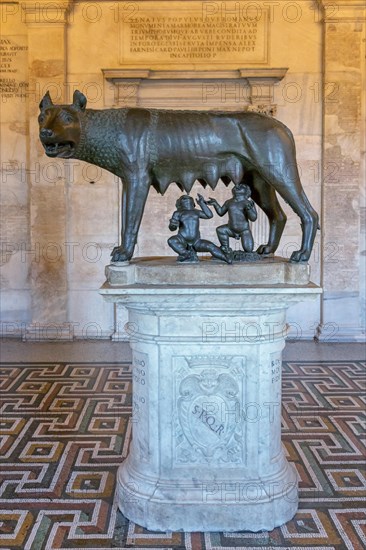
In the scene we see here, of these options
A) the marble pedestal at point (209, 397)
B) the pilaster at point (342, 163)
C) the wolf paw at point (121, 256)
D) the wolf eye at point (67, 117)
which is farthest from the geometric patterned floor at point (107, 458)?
the wolf eye at point (67, 117)

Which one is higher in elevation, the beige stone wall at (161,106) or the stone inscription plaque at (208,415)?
the beige stone wall at (161,106)

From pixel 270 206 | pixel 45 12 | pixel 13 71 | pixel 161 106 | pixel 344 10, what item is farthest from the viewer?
A: pixel 13 71

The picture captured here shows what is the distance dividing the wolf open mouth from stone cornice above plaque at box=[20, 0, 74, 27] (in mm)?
4784

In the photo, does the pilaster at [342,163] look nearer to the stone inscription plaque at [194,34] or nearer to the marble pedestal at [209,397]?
the stone inscription plaque at [194,34]

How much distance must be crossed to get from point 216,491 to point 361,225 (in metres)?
5.26

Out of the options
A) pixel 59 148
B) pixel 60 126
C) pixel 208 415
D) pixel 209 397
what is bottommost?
pixel 208 415

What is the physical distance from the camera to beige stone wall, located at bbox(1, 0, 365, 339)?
6.96 meters

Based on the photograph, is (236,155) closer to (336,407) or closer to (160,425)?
(160,425)

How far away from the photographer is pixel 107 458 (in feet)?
12.6

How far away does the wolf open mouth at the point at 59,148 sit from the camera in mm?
2918

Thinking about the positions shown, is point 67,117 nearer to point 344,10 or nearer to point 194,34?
point 194,34

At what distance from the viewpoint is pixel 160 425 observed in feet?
9.87

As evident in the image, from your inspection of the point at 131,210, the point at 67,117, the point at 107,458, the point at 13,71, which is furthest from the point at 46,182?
the point at 131,210

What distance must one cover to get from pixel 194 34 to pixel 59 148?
4817mm
